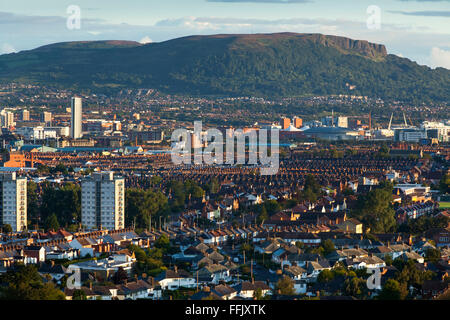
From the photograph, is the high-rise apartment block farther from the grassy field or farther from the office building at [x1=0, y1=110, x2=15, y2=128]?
the grassy field

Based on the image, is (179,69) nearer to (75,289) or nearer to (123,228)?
(123,228)

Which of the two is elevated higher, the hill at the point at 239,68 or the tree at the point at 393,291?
the hill at the point at 239,68

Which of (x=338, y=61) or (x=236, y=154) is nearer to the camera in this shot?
(x=236, y=154)

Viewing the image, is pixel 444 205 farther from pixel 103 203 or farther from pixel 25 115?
pixel 25 115

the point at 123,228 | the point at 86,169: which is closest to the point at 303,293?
the point at 123,228

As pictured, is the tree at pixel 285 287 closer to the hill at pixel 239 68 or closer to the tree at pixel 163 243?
the tree at pixel 163 243

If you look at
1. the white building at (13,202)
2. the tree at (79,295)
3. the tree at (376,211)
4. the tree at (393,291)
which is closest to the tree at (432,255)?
the tree at (393,291)

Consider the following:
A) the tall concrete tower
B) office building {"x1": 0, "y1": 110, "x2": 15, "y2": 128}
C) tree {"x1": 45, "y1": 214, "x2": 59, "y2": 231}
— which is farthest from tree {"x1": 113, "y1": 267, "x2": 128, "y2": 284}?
office building {"x1": 0, "y1": 110, "x2": 15, "y2": 128}

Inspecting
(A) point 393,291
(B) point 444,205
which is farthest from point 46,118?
(A) point 393,291
